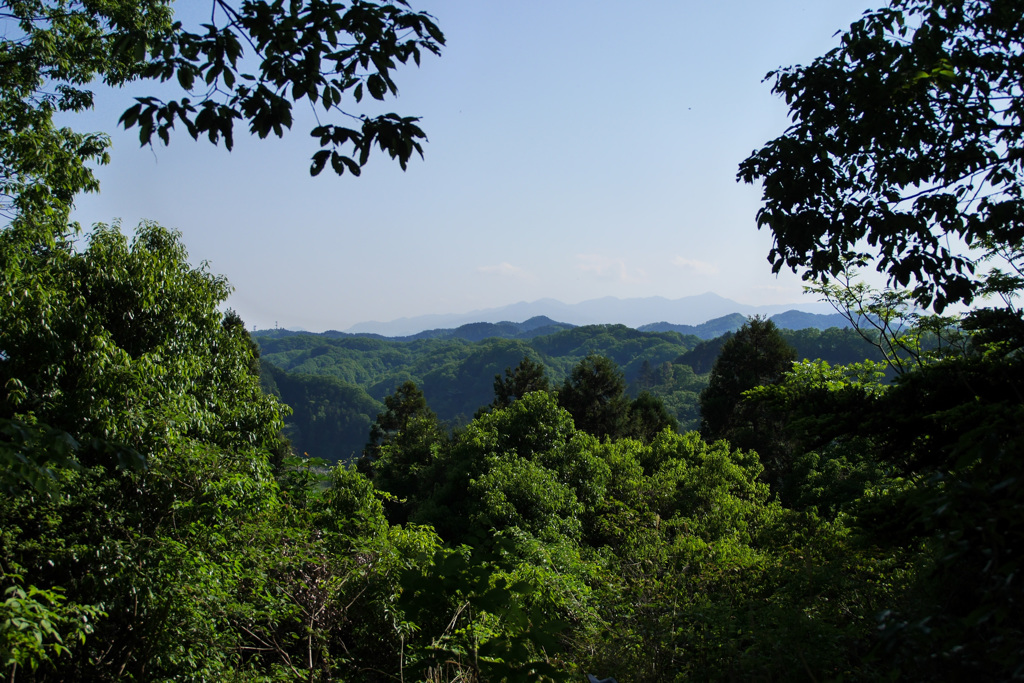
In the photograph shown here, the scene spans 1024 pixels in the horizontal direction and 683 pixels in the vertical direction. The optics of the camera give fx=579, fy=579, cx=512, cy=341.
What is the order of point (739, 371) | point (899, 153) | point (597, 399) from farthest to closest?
1. point (597, 399)
2. point (739, 371)
3. point (899, 153)

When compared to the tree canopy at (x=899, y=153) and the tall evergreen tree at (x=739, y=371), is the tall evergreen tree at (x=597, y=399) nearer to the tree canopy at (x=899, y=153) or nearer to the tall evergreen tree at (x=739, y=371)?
the tall evergreen tree at (x=739, y=371)

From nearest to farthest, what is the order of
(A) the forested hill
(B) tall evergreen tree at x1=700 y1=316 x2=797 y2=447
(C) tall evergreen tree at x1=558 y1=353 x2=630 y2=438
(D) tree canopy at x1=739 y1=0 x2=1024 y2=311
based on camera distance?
1. (D) tree canopy at x1=739 y1=0 x2=1024 y2=311
2. (B) tall evergreen tree at x1=700 y1=316 x2=797 y2=447
3. (C) tall evergreen tree at x1=558 y1=353 x2=630 y2=438
4. (A) the forested hill

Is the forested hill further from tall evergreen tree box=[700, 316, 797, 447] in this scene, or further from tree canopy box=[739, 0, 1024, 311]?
tree canopy box=[739, 0, 1024, 311]

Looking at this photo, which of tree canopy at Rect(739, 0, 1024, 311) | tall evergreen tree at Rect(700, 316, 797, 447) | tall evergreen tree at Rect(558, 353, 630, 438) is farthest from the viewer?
tall evergreen tree at Rect(558, 353, 630, 438)

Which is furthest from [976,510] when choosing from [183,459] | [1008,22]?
[183,459]

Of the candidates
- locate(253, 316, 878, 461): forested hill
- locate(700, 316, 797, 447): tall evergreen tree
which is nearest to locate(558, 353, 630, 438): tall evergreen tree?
locate(700, 316, 797, 447): tall evergreen tree

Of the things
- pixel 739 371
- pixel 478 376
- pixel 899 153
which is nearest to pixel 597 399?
pixel 739 371

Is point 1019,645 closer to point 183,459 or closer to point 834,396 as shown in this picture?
point 834,396

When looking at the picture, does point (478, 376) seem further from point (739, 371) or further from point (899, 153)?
point (899, 153)

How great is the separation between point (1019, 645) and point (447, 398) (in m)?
151

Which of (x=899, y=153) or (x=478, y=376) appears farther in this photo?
(x=478, y=376)

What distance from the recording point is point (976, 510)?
1.69m

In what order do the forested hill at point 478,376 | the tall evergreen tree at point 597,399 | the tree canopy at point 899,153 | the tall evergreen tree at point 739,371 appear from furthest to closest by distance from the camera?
the forested hill at point 478,376 < the tall evergreen tree at point 597,399 < the tall evergreen tree at point 739,371 < the tree canopy at point 899,153

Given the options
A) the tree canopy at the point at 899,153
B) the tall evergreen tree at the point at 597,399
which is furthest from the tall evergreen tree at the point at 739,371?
the tree canopy at the point at 899,153
